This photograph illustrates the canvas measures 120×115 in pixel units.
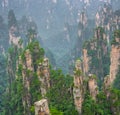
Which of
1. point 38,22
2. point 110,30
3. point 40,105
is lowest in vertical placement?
point 40,105

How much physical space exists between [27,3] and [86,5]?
24186mm

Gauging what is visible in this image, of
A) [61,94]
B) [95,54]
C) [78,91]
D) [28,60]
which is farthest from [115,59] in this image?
[78,91]

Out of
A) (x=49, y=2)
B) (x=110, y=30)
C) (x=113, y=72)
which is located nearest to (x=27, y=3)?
(x=49, y=2)

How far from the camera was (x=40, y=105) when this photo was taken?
28203mm

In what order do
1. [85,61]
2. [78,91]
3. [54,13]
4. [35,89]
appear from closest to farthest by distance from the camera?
[78,91]
[35,89]
[85,61]
[54,13]

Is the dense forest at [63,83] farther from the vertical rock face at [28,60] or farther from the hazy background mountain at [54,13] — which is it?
the hazy background mountain at [54,13]

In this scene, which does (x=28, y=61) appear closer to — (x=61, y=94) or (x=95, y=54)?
(x=61, y=94)

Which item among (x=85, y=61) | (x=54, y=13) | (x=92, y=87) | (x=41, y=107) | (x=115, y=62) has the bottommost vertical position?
(x=41, y=107)

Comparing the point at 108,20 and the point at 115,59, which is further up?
the point at 108,20

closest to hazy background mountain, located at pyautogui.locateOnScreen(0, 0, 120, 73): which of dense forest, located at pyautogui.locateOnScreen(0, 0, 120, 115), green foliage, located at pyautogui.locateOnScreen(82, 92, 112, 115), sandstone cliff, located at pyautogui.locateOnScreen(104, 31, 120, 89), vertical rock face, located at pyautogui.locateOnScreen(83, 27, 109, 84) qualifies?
dense forest, located at pyautogui.locateOnScreen(0, 0, 120, 115)

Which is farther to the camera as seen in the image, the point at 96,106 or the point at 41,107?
the point at 96,106

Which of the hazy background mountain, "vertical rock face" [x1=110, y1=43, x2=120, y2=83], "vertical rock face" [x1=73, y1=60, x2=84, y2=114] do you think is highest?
the hazy background mountain

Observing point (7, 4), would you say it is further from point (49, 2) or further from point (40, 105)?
point (40, 105)

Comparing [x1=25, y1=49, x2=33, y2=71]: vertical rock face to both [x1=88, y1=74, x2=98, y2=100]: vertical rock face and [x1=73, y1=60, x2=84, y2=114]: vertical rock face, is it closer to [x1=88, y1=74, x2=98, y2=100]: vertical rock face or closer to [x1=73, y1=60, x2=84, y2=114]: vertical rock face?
[x1=88, y1=74, x2=98, y2=100]: vertical rock face
